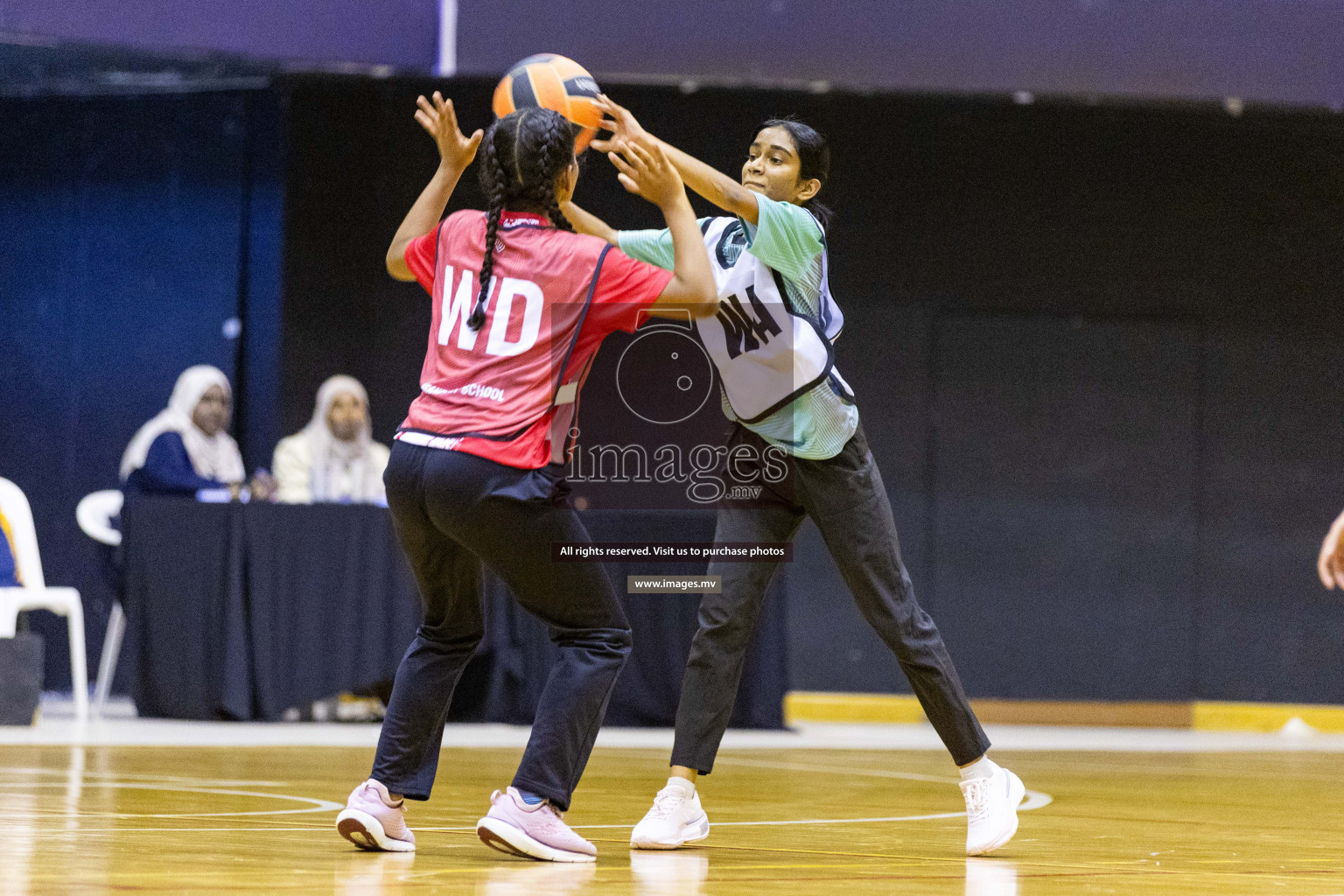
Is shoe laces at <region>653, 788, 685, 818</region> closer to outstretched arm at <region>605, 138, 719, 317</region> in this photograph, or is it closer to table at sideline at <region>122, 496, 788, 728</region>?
outstretched arm at <region>605, 138, 719, 317</region>

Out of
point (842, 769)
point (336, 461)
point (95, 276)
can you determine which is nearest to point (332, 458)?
point (336, 461)

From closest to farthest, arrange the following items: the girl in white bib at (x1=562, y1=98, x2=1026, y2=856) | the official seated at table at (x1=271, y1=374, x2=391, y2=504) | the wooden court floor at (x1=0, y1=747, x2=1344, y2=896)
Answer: the wooden court floor at (x1=0, y1=747, x2=1344, y2=896) < the girl in white bib at (x1=562, y1=98, x2=1026, y2=856) < the official seated at table at (x1=271, y1=374, x2=391, y2=504)

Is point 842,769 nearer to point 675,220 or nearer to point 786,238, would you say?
point 786,238

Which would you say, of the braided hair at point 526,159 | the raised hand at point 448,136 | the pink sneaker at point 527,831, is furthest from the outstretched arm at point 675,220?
the pink sneaker at point 527,831

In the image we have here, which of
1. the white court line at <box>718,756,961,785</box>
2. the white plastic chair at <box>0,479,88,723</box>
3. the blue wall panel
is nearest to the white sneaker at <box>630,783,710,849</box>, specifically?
the white court line at <box>718,756,961,785</box>

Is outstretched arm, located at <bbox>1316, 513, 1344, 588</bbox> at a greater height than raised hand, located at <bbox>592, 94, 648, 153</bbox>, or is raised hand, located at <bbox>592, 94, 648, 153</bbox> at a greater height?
raised hand, located at <bbox>592, 94, 648, 153</bbox>

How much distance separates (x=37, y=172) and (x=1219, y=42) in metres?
6.87

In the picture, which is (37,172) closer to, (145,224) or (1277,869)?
(145,224)

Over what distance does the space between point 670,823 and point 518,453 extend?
88cm

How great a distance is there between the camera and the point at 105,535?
26.5 ft

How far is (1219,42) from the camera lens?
342 inches

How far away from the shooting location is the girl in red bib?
2.99m

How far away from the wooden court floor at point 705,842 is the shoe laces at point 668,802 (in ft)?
0.28

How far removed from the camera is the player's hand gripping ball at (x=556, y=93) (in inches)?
135
